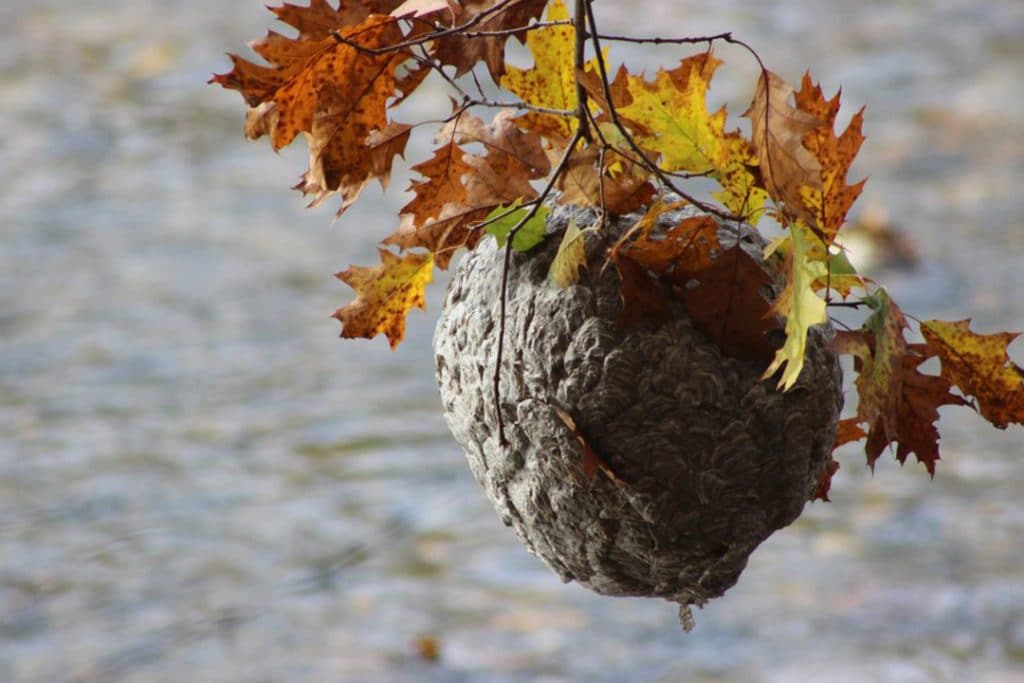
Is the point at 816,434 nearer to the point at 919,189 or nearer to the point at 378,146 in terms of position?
the point at 378,146

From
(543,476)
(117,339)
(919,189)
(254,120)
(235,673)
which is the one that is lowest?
(235,673)

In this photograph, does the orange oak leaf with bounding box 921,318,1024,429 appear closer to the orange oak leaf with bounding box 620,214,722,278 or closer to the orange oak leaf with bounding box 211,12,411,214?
the orange oak leaf with bounding box 620,214,722,278

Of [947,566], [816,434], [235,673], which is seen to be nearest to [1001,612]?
[947,566]

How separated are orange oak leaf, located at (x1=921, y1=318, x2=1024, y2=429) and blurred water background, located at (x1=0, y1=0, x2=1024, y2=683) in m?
1.81

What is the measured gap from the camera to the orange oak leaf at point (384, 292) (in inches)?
24.2

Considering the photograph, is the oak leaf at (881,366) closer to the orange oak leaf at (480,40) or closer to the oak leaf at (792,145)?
the oak leaf at (792,145)

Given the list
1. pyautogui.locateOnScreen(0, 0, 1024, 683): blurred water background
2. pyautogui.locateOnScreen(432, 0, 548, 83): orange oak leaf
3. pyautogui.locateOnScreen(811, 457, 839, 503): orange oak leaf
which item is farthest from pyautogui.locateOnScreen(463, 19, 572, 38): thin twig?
pyautogui.locateOnScreen(0, 0, 1024, 683): blurred water background

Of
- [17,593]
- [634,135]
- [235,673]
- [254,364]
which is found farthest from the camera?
[254,364]

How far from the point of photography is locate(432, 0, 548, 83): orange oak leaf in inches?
22.0

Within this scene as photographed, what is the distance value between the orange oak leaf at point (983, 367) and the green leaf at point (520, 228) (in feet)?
0.56

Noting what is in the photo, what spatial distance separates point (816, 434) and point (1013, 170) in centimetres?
333

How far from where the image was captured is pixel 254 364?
122 inches

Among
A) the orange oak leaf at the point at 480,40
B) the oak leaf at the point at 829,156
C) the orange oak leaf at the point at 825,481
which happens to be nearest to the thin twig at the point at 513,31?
the orange oak leaf at the point at 480,40

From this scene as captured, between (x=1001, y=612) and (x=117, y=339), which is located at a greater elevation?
(x=117, y=339)
